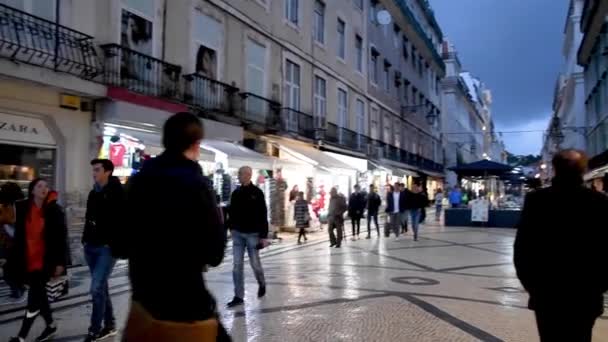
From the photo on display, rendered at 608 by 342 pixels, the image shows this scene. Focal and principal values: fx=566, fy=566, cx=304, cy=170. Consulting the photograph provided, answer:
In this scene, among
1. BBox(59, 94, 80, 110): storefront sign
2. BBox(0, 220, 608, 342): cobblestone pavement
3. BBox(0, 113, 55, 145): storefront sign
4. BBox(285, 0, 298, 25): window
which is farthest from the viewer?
BBox(285, 0, 298, 25): window

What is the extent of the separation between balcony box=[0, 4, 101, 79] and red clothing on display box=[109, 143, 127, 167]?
1.53m

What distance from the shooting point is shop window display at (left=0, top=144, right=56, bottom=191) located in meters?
10.1

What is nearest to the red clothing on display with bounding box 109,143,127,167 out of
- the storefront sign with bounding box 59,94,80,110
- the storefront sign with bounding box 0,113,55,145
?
the storefront sign with bounding box 59,94,80,110

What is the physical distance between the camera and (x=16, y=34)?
Result: 9.62m

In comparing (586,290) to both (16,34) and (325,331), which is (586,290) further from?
(16,34)

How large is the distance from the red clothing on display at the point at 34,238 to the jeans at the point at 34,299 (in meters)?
0.08

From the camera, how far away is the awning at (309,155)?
736 inches

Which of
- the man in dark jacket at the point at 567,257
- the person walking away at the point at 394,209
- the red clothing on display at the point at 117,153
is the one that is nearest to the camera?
the man in dark jacket at the point at 567,257

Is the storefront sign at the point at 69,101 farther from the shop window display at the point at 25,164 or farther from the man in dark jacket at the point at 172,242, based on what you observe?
the man in dark jacket at the point at 172,242

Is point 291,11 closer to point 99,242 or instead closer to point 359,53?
point 359,53

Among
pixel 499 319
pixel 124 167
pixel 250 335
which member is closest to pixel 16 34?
pixel 124 167

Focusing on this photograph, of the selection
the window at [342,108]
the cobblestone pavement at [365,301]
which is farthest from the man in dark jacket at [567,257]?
the window at [342,108]

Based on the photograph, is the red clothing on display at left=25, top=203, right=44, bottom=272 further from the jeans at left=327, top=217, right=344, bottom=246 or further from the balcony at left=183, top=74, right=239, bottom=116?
the jeans at left=327, top=217, right=344, bottom=246

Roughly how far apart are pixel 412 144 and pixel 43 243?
37.2 m
